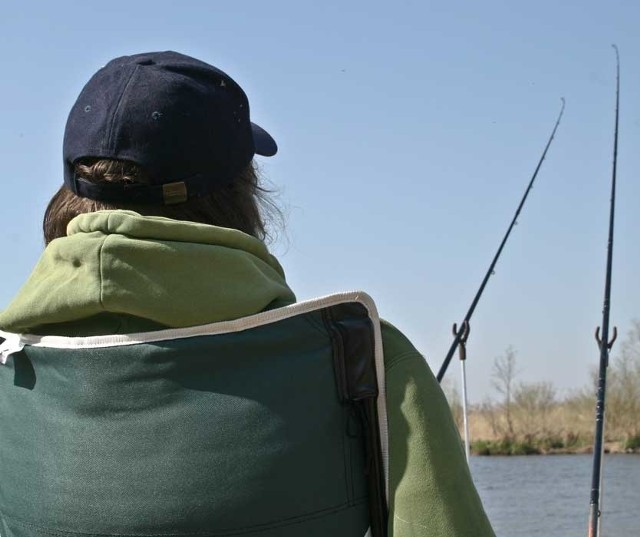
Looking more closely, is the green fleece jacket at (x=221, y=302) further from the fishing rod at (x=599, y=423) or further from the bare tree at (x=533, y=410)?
the bare tree at (x=533, y=410)

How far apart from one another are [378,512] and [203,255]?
35 centimetres

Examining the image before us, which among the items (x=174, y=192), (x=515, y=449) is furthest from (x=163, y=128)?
(x=515, y=449)

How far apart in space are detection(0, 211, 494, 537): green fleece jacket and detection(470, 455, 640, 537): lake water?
10623mm

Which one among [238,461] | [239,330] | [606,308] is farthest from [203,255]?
[606,308]

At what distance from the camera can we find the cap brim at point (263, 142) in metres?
1.46

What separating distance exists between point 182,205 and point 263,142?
0.17m

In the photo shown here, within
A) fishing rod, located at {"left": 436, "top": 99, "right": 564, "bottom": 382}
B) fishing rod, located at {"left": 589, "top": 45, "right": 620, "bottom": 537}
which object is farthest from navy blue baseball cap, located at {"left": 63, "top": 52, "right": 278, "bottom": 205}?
fishing rod, located at {"left": 589, "top": 45, "right": 620, "bottom": 537}

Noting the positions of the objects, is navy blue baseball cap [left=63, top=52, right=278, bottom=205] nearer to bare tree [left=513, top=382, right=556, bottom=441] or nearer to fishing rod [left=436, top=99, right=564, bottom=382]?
fishing rod [left=436, top=99, right=564, bottom=382]

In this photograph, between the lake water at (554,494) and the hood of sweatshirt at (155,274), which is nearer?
the hood of sweatshirt at (155,274)

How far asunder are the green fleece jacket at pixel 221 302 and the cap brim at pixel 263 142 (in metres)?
0.24

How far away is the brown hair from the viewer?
52.7 inches

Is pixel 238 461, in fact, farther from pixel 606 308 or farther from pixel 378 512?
pixel 606 308

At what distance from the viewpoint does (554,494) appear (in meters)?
18.3

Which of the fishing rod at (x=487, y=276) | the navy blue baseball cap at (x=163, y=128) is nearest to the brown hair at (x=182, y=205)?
the navy blue baseball cap at (x=163, y=128)
